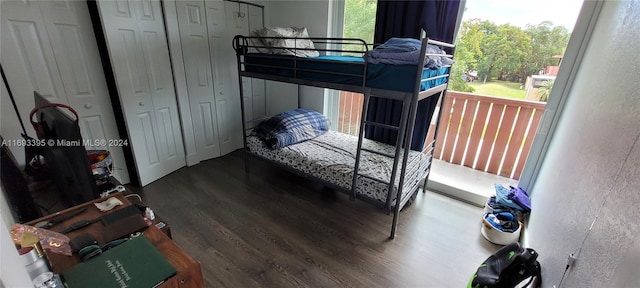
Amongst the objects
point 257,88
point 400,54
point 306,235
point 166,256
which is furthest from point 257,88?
point 166,256

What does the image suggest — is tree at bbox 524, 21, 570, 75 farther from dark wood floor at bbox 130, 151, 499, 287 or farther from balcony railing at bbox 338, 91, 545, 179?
dark wood floor at bbox 130, 151, 499, 287

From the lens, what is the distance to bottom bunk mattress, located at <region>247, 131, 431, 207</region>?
6.69ft

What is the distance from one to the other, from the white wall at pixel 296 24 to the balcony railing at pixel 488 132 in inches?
57.0

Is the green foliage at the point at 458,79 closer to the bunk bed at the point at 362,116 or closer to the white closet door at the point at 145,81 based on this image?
the bunk bed at the point at 362,116

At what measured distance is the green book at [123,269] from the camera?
0.76 metres

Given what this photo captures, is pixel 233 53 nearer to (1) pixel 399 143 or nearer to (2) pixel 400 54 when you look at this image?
(2) pixel 400 54

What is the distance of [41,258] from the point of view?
2.70 ft

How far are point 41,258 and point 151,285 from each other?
0.39 m

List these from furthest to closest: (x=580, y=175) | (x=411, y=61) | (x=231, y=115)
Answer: (x=231, y=115)
(x=411, y=61)
(x=580, y=175)

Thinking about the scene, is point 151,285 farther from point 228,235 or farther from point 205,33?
point 205,33

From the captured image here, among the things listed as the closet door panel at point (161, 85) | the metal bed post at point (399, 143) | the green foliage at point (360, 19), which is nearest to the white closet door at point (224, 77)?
the closet door panel at point (161, 85)

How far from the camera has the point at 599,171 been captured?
3.76ft

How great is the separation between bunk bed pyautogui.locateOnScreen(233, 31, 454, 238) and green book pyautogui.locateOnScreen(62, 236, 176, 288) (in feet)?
4.47

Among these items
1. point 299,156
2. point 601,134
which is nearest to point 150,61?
point 299,156
